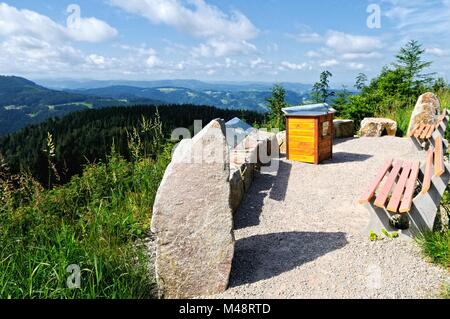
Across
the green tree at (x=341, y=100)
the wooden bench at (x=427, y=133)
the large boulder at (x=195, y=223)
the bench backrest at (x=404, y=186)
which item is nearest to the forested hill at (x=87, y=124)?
the green tree at (x=341, y=100)

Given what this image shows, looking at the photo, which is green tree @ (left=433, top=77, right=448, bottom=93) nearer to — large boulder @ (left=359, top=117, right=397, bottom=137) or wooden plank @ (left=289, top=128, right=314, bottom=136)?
large boulder @ (left=359, top=117, right=397, bottom=137)

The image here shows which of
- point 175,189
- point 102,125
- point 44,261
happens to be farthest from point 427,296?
point 102,125

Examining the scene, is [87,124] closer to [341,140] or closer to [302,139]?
[341,140]

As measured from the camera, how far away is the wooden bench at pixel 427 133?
7.68 metres

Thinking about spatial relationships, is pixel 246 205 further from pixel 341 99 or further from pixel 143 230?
pixel 341 99

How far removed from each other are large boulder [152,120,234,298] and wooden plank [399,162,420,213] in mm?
1855

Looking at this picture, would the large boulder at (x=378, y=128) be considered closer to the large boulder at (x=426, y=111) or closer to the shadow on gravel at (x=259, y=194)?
the large boulder at (x=426, y=111)

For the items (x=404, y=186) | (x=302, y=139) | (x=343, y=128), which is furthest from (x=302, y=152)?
(x=404, y=186)

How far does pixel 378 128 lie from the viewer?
1074 centimetres

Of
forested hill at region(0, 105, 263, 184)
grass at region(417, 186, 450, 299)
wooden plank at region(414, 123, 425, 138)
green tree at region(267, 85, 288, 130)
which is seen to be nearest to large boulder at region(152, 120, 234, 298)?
grass at region(417, 186, 450, 299)

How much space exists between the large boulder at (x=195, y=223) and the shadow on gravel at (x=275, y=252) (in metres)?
0.36

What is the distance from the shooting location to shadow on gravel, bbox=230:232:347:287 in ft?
11.4

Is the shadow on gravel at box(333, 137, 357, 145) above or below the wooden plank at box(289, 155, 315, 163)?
above

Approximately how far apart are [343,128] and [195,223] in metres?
9.13
